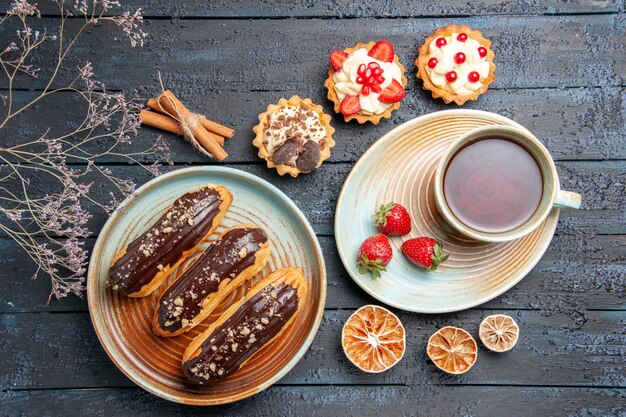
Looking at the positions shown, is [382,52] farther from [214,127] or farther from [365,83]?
[214,127]

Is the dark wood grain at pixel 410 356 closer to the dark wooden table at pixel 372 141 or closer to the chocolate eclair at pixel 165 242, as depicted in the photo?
the dark wooden table at pixel 372 141

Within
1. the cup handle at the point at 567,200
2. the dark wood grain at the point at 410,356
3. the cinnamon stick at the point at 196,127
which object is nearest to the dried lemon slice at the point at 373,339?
the dark wood grain at the point at 410,356


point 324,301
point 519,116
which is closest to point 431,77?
point 519,116

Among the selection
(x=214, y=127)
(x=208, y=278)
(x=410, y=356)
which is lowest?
(x=410, y=356)

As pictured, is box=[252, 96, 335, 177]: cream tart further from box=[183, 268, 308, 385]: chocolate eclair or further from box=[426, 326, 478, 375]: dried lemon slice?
box=[426, 326, 478, 375]: dried lemon slice

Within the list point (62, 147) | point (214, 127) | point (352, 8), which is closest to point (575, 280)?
point (352, 8)

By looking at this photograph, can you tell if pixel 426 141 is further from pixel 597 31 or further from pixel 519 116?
pixel 597 31

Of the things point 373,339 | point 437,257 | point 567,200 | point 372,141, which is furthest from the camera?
point 372,141
